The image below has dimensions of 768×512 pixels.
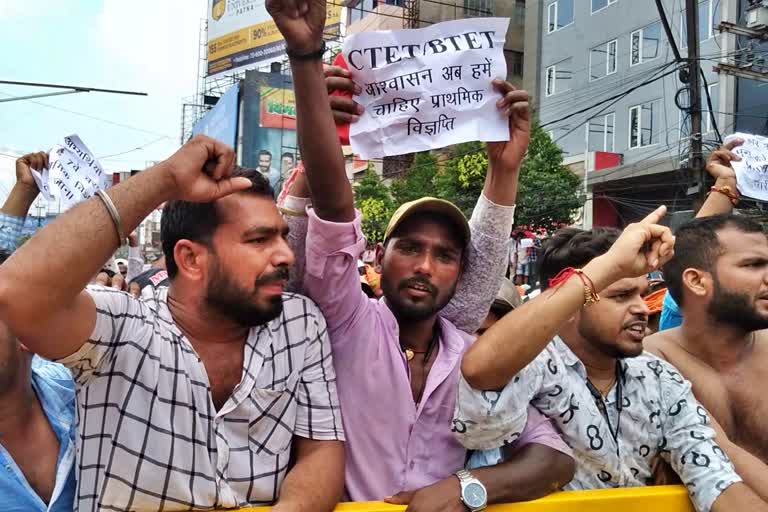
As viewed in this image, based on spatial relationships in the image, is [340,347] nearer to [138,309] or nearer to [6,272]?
[138,309]

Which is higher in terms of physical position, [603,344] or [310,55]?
[310,55]

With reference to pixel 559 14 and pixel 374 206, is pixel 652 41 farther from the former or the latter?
pixel 374 206

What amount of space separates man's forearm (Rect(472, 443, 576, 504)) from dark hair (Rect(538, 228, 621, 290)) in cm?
81

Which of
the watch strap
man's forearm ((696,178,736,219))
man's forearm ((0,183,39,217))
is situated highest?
man's forearm ((696,178,736,219))

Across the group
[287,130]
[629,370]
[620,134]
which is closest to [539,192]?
[620,134]

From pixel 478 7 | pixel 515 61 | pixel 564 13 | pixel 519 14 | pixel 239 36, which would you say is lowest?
pixel 564 13

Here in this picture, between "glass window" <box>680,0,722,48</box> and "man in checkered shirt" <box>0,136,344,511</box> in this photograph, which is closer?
"man in checkered shirt" <box>0,136,344,511</box>

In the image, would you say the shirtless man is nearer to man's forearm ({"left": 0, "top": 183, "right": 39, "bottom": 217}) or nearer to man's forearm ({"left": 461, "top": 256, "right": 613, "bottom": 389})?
man's forearm ({"left": 461, "top": 256, "right": 613, "bottom": 389})

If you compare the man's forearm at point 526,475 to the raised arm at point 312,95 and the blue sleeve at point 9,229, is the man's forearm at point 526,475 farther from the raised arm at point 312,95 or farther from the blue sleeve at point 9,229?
the blue sleeve at point 9,229

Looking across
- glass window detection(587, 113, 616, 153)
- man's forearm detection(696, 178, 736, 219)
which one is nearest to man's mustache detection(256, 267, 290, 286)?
man's forearm detection(696, 178, 736, 219)

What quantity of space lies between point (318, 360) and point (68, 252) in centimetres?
80

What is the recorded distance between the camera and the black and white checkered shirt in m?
1.78

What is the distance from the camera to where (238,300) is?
1.95m

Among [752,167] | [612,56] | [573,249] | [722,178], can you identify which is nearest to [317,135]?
[573,249]
